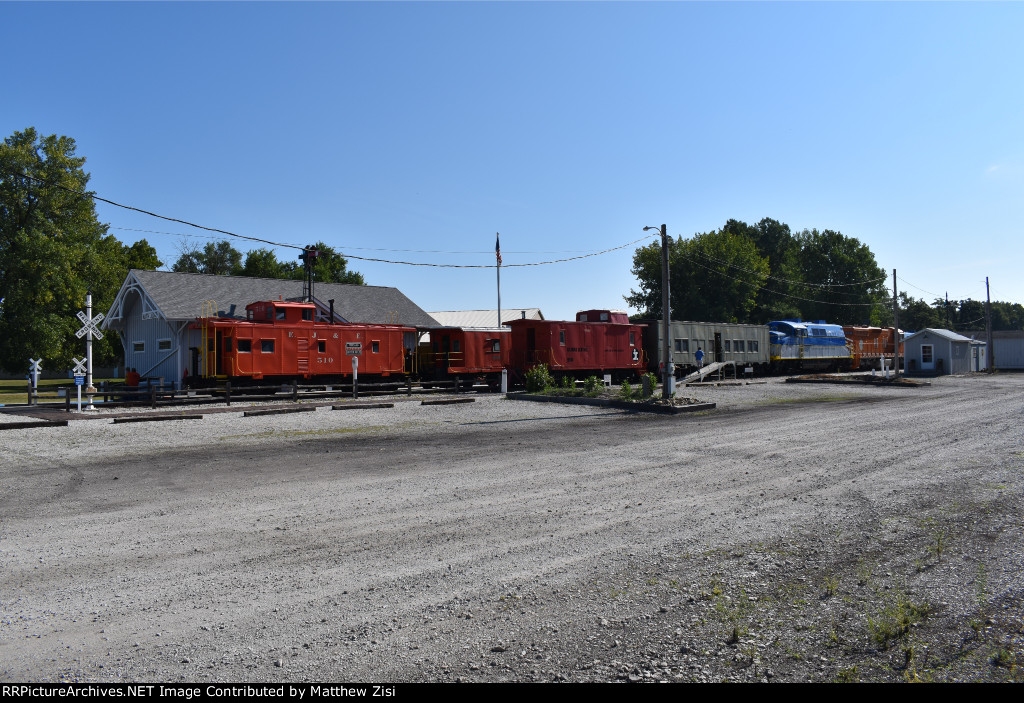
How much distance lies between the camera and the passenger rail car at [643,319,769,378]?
38938 mm

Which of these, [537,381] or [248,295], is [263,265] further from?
[537,381]

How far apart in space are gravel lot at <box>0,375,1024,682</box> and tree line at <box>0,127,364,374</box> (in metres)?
38.0

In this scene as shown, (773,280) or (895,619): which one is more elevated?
(773,280)

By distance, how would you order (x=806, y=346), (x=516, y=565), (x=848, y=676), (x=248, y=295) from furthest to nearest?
(x=806, y=346)
(x=248, y=295)
(x=516, y=565)
(x=848, y=676)

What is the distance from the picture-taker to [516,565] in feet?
19.2

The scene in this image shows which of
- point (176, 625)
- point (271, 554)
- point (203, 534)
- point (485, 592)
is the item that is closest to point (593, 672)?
point (485, 592)

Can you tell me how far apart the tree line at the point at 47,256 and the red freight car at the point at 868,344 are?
182ft

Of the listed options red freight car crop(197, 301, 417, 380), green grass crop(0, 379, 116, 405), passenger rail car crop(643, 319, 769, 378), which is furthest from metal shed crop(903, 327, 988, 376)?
green grass crop(0, 379, 116, 405)

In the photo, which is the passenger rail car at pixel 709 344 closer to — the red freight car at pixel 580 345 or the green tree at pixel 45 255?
the red freight car at pixel 580 345

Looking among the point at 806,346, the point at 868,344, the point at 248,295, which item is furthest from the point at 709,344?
the point at 248,295

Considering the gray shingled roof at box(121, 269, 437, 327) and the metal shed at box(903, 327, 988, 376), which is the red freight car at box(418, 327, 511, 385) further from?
the metal shed at box(903, 327, 988, 376)

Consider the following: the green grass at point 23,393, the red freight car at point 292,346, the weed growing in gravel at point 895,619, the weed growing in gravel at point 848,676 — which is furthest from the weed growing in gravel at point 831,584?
the red freight car at point 292,346

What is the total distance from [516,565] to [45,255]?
48921 millimetres

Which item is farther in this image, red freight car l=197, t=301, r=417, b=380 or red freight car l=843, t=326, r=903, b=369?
red freight car l=843, t=326, r=903, b=369
